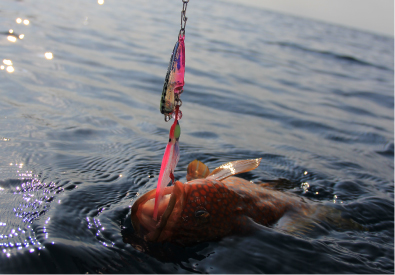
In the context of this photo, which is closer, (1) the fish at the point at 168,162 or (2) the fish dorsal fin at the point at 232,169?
(1) the fish at the point at 168,162

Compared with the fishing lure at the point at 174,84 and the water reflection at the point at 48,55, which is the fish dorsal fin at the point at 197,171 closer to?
the fishing lure at the point at 174,84

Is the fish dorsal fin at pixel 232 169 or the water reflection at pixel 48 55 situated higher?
the water reflection at pixel 48 55

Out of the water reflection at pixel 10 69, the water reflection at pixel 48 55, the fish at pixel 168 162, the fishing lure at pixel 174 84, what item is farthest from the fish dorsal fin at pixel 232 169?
the water reflection at pixel 48 55

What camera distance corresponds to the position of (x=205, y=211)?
7.37 feet

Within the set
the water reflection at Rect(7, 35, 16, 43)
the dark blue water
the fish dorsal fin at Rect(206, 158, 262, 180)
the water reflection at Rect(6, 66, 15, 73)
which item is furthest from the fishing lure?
the water reflection at Rect(7, 35, 16, 43)

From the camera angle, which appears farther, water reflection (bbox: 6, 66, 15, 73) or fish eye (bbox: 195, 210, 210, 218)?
water reflection (bbox: 6, 66, 15, 73)

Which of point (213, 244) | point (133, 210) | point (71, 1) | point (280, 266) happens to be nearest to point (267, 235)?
point (280, 266)

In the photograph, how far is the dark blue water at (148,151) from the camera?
92.8 inches

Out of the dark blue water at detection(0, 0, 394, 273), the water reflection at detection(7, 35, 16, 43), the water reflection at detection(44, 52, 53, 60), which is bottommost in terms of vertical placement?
the dark blue water at detection(0, 0, 394, 273)

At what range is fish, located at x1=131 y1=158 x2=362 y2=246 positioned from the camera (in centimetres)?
219

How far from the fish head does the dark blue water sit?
0.38ft

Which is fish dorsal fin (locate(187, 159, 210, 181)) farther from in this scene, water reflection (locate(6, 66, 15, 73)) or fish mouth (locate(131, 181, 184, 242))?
water reflection (locate(6, 66, 15, 73))

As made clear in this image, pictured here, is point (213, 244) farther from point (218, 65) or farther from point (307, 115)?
point (218, 65)

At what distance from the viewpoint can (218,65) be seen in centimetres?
1175
